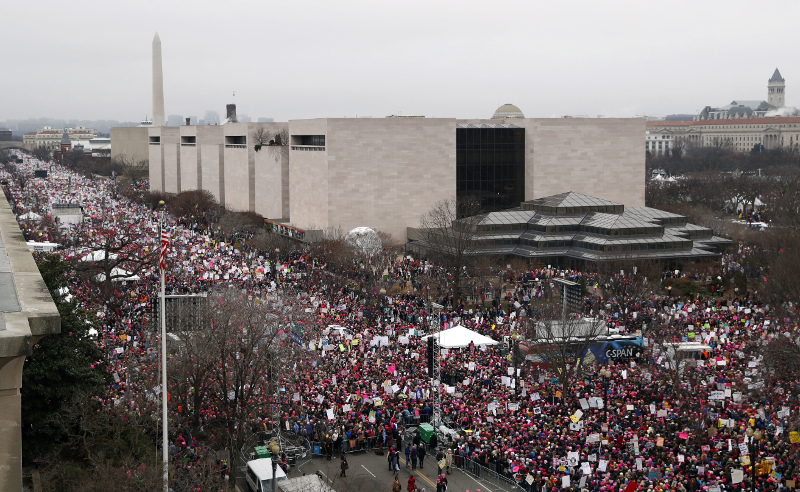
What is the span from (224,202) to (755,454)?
89.3 meters

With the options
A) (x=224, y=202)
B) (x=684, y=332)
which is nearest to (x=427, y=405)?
(x=684, y=332)

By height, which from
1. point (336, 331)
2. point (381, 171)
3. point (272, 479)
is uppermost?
point (381, 171)

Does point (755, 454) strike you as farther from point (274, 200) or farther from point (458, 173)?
point (274, 200)

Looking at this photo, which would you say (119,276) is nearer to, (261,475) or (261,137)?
(261,475)

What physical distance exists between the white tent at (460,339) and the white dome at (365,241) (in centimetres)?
2514

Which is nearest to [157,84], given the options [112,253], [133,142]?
[133,142]

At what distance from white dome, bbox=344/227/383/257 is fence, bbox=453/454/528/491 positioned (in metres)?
35.3

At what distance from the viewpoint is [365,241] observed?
6456cm

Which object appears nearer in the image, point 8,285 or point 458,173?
point 8,285

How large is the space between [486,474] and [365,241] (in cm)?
3929

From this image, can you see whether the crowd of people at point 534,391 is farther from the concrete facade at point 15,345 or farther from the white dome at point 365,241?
the concrete facade at point 15,345

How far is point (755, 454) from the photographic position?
2447 centimetres

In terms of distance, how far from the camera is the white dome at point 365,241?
62781 mm

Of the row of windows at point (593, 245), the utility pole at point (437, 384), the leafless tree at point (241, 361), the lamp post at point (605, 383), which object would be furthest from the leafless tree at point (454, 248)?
the leafless tree at point (241, 361)
